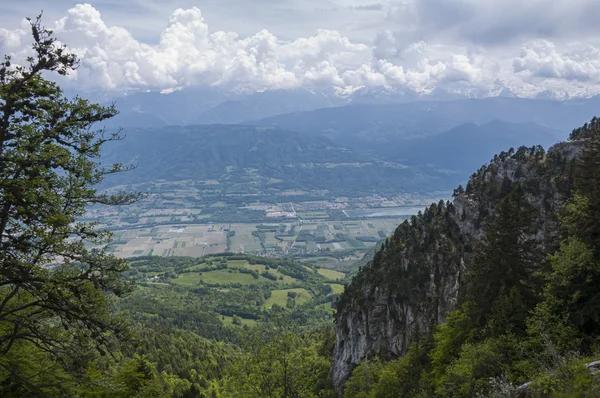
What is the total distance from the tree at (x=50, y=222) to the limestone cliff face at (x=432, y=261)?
136ft

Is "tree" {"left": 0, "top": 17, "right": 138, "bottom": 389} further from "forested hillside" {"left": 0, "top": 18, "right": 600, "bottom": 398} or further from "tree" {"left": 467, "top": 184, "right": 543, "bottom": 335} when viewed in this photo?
"tree" {"left": 467, "top": 184, "right": 543, "bottom": 335}

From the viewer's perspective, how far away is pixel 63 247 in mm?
15125

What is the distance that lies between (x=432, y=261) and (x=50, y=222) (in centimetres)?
5385

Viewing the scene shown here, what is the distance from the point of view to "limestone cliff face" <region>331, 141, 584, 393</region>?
5300 cm

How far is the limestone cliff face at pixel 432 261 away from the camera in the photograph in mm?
53000

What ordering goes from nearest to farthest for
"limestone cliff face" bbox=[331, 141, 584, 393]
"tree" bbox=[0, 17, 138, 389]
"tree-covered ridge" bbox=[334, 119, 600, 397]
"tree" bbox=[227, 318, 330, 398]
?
"tree" bbox=[0, 17, 138, 389] < "tree-covered ridge" bbox=[334, 119, 600, 397] < "tree" bbox=[227, 318, 330, 398] < "limestone cliff face" bbox=[331, 141, 584, 393]

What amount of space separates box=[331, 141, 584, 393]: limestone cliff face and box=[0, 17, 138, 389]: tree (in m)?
41.5

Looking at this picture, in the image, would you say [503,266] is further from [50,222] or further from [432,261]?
[432,261]

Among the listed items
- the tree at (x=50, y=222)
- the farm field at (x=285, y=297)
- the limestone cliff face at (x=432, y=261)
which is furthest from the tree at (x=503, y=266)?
the farm field at (x=285, y=297)

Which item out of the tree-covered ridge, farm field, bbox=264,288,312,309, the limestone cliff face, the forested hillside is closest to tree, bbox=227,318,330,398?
the forested hillside

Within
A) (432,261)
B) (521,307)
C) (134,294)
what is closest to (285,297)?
(432,261)

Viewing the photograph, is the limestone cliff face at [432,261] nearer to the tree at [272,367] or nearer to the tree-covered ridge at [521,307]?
the tree-covered ridge at [521,307]

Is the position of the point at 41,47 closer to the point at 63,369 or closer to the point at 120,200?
the point at 120,200

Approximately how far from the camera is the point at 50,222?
14.3 m
